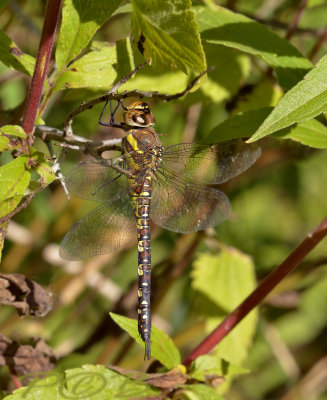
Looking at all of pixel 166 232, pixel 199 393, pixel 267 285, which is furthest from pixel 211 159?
pixel 166 232

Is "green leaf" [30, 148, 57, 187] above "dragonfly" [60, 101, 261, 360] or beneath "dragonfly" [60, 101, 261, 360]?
above

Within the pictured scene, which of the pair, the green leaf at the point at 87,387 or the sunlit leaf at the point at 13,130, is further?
the green leaf at the point at 87,387

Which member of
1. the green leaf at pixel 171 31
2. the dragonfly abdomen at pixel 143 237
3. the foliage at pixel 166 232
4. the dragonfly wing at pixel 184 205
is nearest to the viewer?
the green leaf at pixel 171 31

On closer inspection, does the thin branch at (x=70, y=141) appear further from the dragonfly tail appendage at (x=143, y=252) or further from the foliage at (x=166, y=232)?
the dragonfly tail appendage at (x=143, y=252)

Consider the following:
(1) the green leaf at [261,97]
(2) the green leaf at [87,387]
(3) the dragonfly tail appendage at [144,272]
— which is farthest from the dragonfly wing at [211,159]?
(2) the green leaf at [87,387]

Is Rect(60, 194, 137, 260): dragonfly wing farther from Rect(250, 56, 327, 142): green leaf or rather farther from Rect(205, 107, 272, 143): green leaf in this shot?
Rect(250, 56, 327, 142): green leaf

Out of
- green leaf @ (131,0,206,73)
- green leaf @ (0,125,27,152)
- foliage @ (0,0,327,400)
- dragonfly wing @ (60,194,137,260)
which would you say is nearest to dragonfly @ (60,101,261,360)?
dragonfly wing @ (60,194,137,260)
